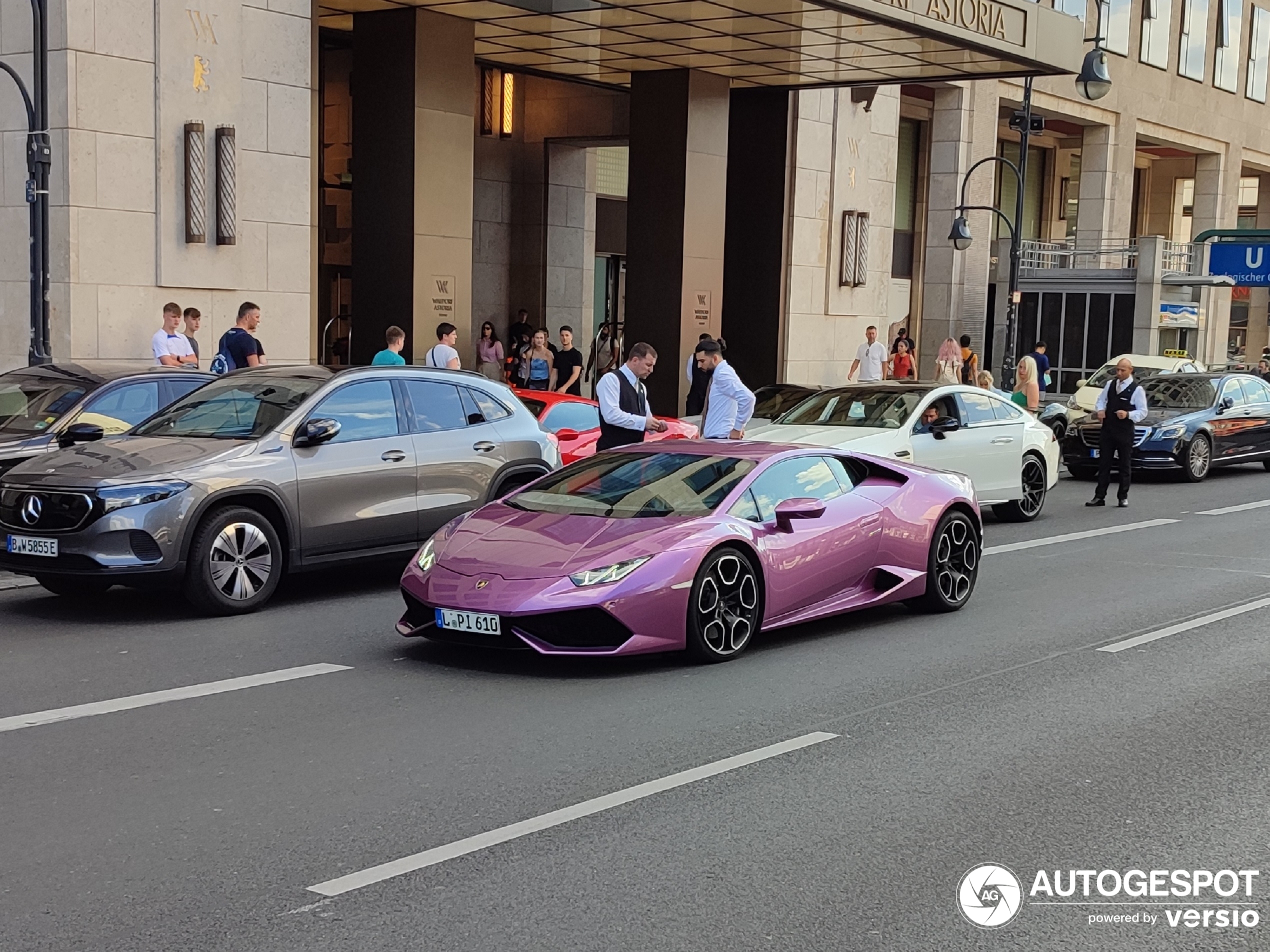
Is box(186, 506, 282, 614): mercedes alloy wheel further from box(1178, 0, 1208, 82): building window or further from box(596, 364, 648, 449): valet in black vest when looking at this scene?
box(1178, 0, 1208, 82): building window

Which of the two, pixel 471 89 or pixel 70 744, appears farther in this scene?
pixel 471 89

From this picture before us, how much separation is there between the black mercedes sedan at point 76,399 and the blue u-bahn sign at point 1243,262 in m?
34.4

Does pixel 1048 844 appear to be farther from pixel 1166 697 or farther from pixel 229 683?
pixel 229 683

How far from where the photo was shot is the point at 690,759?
6660 mm

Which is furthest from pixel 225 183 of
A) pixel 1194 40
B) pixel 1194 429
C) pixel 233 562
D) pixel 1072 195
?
pixel 1194 40

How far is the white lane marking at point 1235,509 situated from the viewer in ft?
58.1

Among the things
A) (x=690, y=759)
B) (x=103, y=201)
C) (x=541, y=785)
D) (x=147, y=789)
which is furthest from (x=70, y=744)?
(x=103, y=201)

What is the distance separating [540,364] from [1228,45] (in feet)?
130

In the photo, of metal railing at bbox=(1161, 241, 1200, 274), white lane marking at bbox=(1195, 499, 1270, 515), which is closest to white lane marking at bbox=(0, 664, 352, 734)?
white lane marking at bbox=(1195, 499, 1270, 515)

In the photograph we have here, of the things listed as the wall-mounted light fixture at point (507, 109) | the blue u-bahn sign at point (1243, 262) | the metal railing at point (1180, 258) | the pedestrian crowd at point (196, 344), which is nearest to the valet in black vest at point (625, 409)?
the pedestrian crowd at point (196, 344)

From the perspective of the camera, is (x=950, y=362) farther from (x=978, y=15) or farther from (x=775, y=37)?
(x=775, y=37)

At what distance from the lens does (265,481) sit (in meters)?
10.3

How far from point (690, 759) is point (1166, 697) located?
2.96 metres

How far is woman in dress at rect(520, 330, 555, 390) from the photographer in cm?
2336
